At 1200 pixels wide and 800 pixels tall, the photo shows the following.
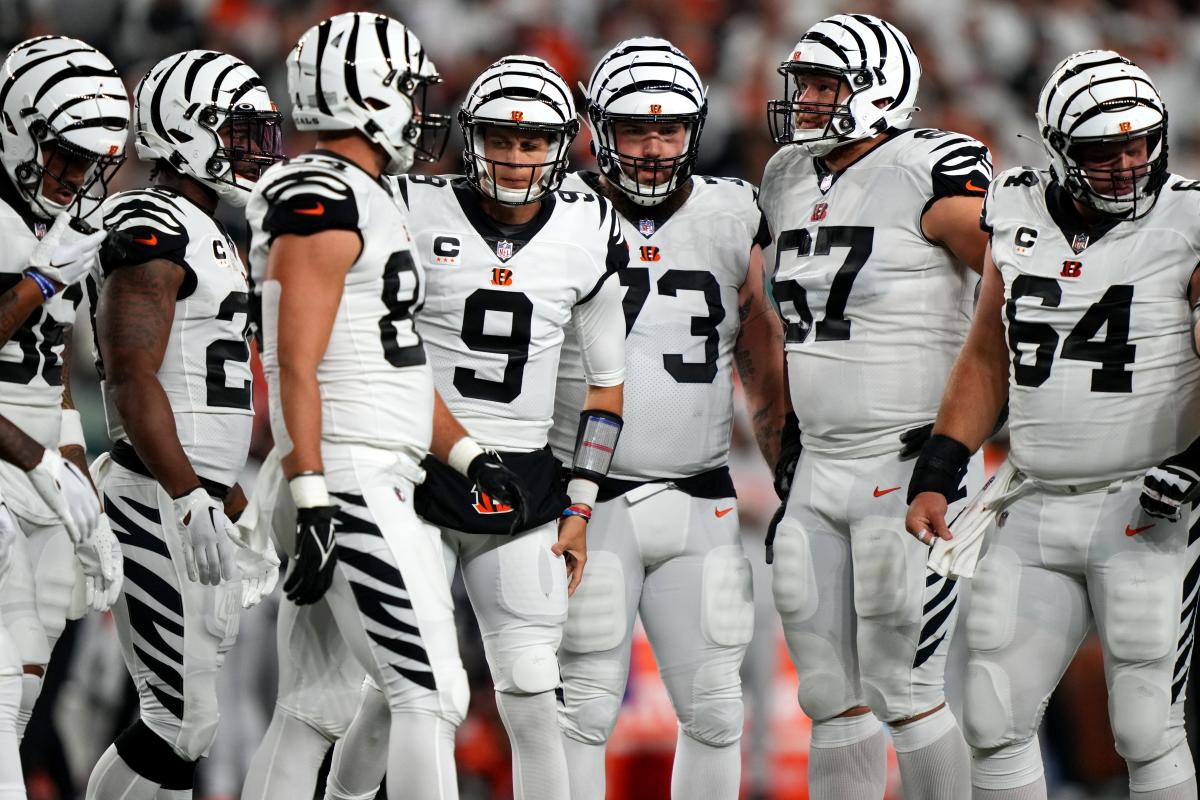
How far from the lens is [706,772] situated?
4227mm

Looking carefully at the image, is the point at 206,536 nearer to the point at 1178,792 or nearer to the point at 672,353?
the point at 672,353

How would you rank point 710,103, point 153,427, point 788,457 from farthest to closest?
point 710,103
point 788,457
point 153,427

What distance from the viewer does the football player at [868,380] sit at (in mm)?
4133

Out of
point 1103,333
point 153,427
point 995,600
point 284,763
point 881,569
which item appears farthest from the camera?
point 881,569

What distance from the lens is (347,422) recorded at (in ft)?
10.9

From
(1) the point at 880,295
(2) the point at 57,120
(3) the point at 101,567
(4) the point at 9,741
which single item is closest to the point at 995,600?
(1) the point at 880,295

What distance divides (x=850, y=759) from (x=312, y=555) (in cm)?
179

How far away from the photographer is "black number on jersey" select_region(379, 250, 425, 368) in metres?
3.36

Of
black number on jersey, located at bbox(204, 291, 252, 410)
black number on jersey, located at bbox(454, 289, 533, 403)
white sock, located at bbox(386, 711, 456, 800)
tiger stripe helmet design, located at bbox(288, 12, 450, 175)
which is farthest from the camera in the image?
black number on jersey, located at bbox(204, 291, 252, 410)

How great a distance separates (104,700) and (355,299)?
11.4ft

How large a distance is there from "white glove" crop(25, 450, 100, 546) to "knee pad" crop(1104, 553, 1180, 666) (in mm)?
2437

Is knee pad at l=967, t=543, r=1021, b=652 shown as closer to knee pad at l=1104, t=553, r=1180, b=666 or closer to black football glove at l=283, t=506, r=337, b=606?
knee pad at l=1104, t=553, r=1180, b=666

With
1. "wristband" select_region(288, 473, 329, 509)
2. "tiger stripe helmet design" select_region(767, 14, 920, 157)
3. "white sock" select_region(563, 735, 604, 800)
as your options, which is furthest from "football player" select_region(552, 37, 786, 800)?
"wristband" select_region(288, 473, 329, 509)

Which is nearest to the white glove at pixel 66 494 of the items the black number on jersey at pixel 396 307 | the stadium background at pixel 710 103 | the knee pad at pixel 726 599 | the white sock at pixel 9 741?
the white sock at pixel 9 741
